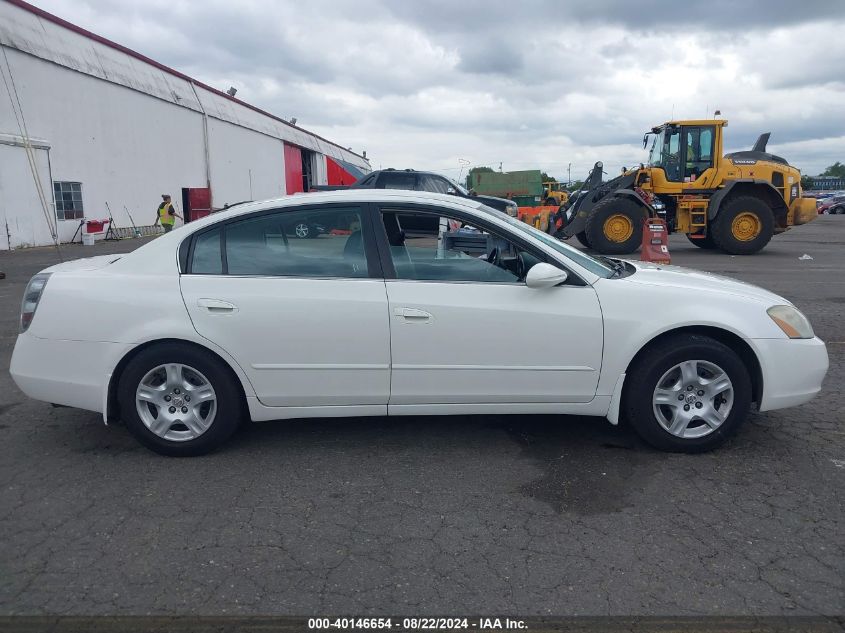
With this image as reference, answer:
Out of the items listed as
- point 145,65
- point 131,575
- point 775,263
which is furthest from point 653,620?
point 145,65

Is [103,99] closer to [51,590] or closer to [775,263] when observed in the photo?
[775,263]

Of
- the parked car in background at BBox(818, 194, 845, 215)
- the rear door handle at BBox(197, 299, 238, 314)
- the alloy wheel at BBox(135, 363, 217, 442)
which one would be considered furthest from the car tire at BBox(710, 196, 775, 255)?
the parked car in background at BBox(818, 194, 845, 215)

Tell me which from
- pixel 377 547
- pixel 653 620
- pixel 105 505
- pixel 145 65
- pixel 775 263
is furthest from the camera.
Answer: pixel 145 65

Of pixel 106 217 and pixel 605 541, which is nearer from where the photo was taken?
pixel 605 541

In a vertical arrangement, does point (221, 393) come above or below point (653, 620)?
above

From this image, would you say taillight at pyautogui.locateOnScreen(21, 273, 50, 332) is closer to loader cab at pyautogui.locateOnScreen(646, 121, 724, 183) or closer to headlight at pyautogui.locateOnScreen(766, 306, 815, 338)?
headlight at pyautogui.locateOnScreen(766, 306, 815, 338)

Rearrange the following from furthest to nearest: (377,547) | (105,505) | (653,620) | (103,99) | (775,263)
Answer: (103,99) → (775,263) → (105,505) → (377,547) → (653,620)

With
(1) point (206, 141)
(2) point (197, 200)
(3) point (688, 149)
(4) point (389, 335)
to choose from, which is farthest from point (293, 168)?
(4) point (389, 335)

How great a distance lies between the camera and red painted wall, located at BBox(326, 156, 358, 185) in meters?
50.7

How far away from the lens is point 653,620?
256cm

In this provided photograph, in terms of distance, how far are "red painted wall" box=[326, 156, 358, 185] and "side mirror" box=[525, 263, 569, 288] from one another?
47186 millimetres

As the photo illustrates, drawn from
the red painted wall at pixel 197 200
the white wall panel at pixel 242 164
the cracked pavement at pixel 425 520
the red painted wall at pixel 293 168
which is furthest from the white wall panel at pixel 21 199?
the red painted wall at pixel 293 168

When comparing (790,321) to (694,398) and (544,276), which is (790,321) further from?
(544,276)

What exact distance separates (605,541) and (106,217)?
22557 millimetres
